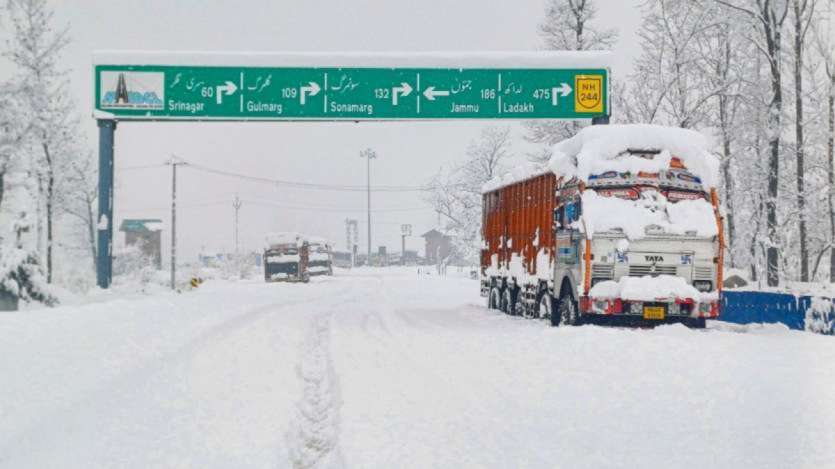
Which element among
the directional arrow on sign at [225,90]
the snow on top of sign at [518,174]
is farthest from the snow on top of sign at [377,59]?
the snow on top of sign at [518,174]

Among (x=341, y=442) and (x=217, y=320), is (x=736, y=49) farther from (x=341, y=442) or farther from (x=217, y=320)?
(x=341, y=442)

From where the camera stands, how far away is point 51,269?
34719mm

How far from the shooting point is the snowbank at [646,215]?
13.0 meters

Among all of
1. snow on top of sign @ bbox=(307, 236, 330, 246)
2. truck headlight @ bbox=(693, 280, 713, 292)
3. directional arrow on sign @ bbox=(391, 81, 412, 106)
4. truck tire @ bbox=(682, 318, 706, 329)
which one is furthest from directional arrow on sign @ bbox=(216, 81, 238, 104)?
snow on top of sign @ bbox=(307, 236, 330, 246)

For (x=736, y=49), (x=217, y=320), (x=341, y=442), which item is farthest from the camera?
(x=736, y=49)

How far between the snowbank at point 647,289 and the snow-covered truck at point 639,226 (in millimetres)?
16

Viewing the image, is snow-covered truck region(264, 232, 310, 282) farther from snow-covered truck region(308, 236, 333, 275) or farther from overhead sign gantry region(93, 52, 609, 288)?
overhead sign gantry region(93, 52, 609, 288)

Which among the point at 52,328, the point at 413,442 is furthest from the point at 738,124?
the point at 413,442

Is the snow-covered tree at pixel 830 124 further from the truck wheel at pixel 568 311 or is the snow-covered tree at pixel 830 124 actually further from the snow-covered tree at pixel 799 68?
the truck wheel at pixel 568 311

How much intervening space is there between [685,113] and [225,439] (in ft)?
83.4

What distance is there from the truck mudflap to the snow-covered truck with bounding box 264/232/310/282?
105ft

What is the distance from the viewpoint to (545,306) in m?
15.4

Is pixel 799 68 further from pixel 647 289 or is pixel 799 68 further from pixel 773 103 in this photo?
A: pixel 647 289

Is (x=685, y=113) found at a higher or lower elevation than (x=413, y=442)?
higher
